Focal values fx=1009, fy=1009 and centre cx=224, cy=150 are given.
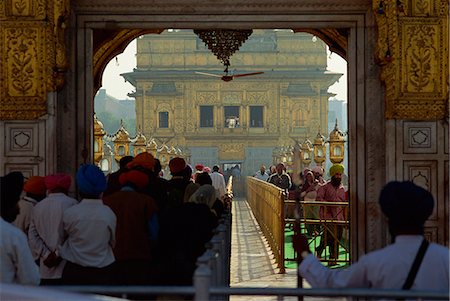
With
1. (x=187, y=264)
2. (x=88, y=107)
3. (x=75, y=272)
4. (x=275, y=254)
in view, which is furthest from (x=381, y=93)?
(x=275, y=254)

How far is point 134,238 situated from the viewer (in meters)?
8.02

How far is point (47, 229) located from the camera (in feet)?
25.6

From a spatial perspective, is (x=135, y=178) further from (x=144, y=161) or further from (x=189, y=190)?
(x=189, y=190)

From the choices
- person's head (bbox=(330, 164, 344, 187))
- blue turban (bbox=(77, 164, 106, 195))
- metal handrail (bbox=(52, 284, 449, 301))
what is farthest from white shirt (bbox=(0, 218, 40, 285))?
person's head (bbox=(330, 164, 344, 187))

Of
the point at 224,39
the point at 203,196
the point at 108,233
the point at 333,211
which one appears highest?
the point at 224,39

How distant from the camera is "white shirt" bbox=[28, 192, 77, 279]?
773 cm

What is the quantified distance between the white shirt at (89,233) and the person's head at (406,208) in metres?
2.89

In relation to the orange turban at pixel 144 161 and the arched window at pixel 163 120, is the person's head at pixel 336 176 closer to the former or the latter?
the orange turban at pixel 144 161

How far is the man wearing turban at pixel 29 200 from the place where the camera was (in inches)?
328

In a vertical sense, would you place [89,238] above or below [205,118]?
below

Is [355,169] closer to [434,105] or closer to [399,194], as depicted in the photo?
[434,105]

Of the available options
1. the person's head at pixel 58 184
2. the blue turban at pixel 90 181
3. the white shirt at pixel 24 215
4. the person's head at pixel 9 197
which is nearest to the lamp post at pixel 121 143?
the white shirt at pixel 24 215

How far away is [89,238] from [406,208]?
3.05m

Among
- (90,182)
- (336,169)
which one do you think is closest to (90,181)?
(90,182)
